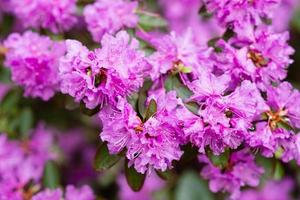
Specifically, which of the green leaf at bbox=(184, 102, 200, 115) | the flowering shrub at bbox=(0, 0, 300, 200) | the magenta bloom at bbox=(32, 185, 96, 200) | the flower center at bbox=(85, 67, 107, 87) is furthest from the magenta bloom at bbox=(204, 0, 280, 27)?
the magenta bloom at bbox=(32, 185, 96, 200)

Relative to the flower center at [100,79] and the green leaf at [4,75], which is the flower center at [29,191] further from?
the flower center at [100,79]

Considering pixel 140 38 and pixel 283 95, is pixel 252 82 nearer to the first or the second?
pixel 283 95

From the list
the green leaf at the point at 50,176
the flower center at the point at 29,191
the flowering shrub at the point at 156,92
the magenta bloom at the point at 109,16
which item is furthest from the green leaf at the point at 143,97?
the green leaf at the point at 50,176

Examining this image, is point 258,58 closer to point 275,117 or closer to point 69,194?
point 275,117

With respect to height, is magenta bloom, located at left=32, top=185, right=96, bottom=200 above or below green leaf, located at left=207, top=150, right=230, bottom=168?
below

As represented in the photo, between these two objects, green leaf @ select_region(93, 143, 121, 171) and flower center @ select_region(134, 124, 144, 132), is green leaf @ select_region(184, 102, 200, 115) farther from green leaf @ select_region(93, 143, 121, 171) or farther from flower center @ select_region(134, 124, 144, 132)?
green leaf @ select_region(93, 143, 121, 171)

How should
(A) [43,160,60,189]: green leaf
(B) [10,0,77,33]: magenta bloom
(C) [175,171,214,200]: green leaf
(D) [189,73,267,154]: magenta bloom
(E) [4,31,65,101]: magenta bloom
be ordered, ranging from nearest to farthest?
1. (D) [189,73,267,154]: magenta bloom
2. (E) [4,31,65,101]: magenta bloom
3. (B) [10,0,77,33]: magenta bloom
4. (A) [43,160,60,189]: green leaf
5. (C) [175,171,214,200]: green leaf

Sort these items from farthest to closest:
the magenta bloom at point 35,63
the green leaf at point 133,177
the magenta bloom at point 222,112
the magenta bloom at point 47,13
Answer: the magenta bloom at point 47,13 < the magenta bloom at point 35,63 < the green leaf at point 133,177 < the magenta bloom at point 222,112

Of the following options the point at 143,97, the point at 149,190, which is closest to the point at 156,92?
the point at 143,97
